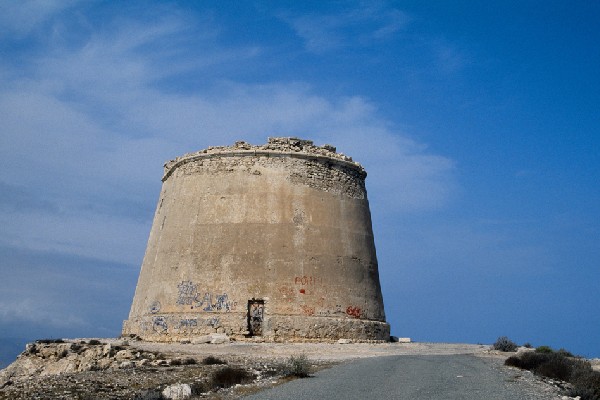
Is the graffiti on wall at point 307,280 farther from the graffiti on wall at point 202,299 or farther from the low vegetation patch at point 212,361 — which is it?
the low vegetation patch at point 212,361

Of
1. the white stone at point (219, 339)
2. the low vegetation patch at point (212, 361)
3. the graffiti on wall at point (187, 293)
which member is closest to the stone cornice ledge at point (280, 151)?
the graffiti on wall at point (187, 293)

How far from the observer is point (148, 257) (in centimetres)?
2730

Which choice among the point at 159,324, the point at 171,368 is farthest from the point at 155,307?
the point at 171,368

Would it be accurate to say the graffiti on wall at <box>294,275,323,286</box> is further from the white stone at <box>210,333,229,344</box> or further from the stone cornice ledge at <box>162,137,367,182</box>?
the stone cornice ledge at <box>162,137,367,182</box>

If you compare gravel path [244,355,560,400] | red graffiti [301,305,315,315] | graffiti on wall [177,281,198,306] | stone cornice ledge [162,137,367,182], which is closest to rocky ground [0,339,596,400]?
gravel path [244,355,560,400]

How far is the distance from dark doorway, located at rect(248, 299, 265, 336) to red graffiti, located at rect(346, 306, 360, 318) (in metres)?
3.23

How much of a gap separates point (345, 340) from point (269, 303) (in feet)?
9.50

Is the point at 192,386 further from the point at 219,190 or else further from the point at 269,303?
the point at 219,190

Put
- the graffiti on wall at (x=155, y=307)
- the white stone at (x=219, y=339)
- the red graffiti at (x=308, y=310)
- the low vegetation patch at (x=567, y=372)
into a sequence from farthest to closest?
the graffiti on wall at (x=155, y=307)
the red graffiti at (x=308, y=310)
the white stone at (x=219, y=339)
the low vegetation patch at (x=567, y=372)

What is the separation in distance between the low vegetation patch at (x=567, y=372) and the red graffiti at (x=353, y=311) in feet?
25.9

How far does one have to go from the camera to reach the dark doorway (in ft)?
74.6

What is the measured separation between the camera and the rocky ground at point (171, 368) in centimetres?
1116

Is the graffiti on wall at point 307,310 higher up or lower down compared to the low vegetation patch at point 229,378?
higher up

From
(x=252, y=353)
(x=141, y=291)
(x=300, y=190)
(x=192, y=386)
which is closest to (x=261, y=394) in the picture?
(x=192, y=386)
